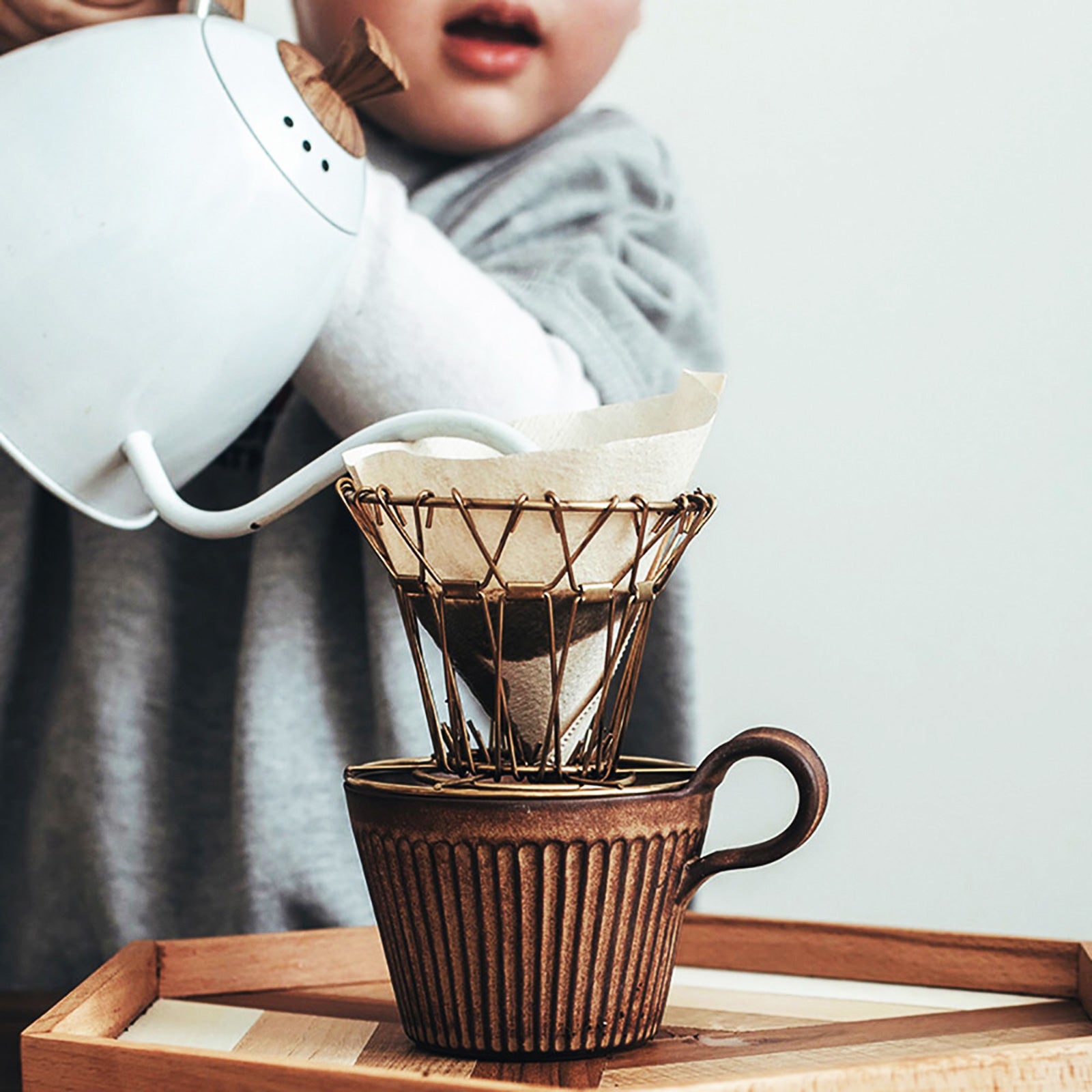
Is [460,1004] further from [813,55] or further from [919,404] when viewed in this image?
[813,55]

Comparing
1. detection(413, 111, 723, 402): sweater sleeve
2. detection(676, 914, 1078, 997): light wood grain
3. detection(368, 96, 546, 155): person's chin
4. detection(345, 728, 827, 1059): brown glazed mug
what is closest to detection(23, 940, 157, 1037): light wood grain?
detection(345, 728, 827, 1059): brown glazed mug

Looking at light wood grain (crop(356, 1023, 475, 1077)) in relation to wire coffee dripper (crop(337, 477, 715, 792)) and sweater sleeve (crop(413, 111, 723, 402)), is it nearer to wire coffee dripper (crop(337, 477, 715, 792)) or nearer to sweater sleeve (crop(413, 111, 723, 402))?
wire coffee dripper (crop(337, 477, 715, 792))

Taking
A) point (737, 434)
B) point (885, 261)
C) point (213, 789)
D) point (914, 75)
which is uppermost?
point (914, 75)

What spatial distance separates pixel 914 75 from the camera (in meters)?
0.76

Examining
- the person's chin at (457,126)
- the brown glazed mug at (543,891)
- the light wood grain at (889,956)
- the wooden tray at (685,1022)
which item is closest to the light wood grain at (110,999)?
the wooden tray at (685,1022)

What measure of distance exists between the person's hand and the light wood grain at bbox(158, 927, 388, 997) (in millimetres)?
407

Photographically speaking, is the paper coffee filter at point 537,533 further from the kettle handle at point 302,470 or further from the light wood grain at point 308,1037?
the light wood grain at point 308,1037

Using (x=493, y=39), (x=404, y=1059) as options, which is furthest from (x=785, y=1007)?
(x=493, y=39)

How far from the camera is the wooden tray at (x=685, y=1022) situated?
1.17ft

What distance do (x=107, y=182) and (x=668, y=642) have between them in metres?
0.38

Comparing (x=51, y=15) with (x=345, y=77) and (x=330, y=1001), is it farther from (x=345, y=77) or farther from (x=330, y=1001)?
(x=330, y=1001)

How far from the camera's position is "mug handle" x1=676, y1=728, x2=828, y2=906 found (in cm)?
42

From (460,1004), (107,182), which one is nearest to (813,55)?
(107,182)

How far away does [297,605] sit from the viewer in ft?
2.10
